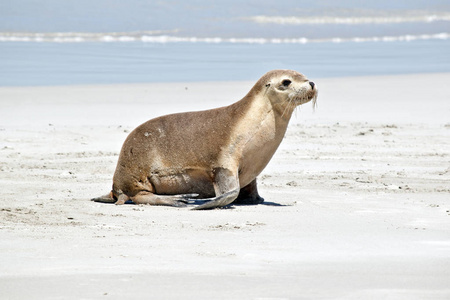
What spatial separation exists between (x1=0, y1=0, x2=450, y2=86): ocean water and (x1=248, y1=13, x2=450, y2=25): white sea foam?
64mm

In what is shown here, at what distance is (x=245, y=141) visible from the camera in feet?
24.7

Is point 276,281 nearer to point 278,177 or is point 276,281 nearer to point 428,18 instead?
point 278,177

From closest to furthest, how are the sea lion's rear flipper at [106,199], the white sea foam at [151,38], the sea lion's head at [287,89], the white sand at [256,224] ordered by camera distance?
the white sand at [256,224]
the sea lion's head at [287,89]
the sea lion's rear flipper at [106,199]
the white sea foam at [151,38]

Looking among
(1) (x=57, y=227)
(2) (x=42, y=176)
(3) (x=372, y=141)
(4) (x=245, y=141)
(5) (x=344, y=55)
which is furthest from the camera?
(5) (x=344, y=55)

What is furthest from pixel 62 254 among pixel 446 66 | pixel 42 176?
pixel 446 66

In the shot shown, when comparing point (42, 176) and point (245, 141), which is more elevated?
point (245, 141)

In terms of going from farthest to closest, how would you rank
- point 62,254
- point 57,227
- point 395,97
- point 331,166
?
point 395,97
point 331,166
point 57,227
point 62,254

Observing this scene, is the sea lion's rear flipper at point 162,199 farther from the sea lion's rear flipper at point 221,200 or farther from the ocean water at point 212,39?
the ocean water at point 212,39

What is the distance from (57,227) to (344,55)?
22.1 m

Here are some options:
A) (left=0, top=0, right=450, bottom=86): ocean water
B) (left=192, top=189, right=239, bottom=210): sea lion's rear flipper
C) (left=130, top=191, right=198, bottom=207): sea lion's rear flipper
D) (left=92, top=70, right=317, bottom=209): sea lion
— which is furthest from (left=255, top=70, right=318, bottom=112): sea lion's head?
(left=0, top=0, right=450, bottom=86): ocean water

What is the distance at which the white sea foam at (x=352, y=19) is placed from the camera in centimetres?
5006

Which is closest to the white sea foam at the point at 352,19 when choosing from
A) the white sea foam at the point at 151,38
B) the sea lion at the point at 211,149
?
the white sea foam at the point at 151,38

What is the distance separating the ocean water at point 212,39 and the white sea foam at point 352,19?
0.06 metres

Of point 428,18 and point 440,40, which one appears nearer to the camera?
Result: point 440,40
